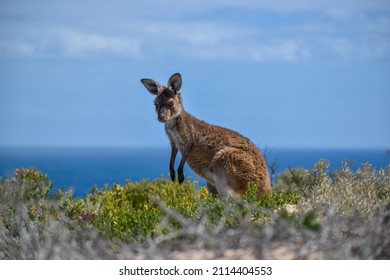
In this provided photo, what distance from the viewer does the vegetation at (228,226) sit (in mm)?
7895

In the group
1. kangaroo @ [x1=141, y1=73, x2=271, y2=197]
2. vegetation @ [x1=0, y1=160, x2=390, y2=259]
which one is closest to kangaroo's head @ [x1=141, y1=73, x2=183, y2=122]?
kangaroo @ [x1=141, y1=73, x2=271, y2=197]

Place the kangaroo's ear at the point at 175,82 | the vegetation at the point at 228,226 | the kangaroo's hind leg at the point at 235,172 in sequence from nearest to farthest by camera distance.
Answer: the vegetation at the point at 228,226, the kangaroo's ear at the point at 175,82, the kangaroo's hind leg at the point at 235,172

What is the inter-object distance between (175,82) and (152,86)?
13.9 inches

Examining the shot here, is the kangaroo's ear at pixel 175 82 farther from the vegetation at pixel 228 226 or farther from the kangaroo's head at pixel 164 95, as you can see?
the vegetation at pixel 228 226

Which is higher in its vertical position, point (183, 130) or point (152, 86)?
point (152, 86)

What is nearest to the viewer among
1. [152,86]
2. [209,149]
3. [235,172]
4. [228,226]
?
[228,226]

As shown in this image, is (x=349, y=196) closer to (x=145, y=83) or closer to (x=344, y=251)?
(x=344, y=251)

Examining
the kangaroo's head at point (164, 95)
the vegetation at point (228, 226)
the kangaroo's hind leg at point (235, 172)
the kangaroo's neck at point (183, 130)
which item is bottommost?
the vegetation at point (228, 226)

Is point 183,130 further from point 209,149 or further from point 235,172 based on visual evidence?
point 235,172

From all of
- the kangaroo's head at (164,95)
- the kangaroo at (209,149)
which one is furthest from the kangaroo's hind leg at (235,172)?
the kangaroo's head at (164,95)

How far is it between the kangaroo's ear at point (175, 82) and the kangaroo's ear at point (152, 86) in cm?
15

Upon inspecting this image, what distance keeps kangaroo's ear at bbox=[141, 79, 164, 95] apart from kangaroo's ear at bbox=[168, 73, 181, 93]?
15 cm

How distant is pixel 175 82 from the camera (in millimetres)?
11391

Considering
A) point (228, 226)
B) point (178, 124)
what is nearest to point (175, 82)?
point (178, 124)
